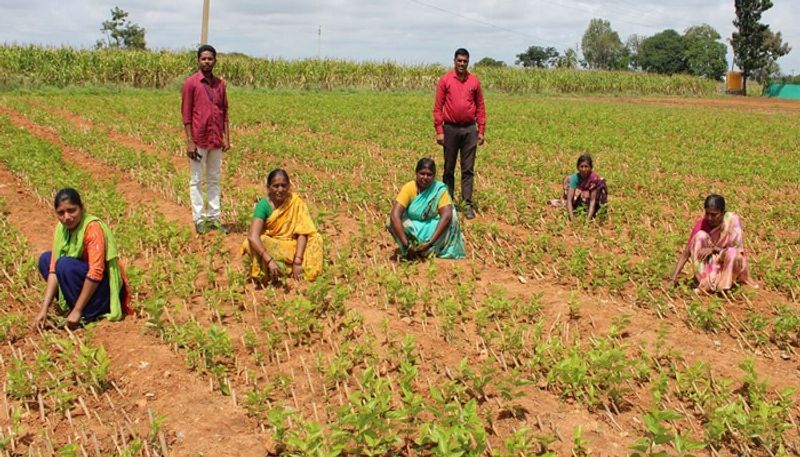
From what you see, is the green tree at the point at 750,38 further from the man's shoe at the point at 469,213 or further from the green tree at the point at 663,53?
the man's shoe at the point at 469,213

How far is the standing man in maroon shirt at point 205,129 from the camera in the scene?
7207 mm

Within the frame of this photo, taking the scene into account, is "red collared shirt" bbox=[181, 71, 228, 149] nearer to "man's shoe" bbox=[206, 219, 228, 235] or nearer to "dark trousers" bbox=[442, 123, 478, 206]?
"man's shoe" bbox=[206, 219, 228, 235]

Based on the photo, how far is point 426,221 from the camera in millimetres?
6938

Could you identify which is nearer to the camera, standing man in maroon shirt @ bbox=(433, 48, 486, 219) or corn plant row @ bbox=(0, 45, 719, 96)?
standing man in maroon shirt @ bbox=(433, 48, 486, 219)

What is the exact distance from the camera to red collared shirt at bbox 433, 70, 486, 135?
Result: 27.2ft

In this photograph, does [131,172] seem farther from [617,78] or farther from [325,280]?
[617,78]

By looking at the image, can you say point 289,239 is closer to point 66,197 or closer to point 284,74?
point 66,197

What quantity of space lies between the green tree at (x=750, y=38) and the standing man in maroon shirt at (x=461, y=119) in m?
50.0

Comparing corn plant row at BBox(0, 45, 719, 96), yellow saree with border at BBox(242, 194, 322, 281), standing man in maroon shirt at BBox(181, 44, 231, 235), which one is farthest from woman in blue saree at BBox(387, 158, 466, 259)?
corn plant row at BBox(0, 45, 719, 96)

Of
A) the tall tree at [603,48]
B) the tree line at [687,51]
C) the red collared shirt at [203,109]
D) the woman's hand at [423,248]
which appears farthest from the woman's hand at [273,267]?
the tall tree at [603,48]

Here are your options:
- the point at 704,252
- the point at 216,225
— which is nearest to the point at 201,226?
the point at 216,225

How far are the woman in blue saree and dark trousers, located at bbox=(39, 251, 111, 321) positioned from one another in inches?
107

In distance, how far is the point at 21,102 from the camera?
20844mm

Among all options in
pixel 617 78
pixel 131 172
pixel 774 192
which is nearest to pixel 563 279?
pixel 774 192
